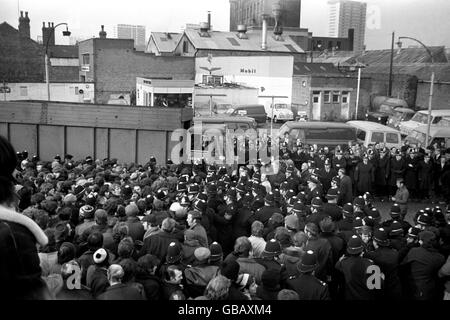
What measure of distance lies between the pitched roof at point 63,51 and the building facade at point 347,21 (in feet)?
111

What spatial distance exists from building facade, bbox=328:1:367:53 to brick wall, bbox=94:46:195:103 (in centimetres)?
2460

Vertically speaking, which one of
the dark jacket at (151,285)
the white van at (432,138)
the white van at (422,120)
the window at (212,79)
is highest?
the window at (212,79)

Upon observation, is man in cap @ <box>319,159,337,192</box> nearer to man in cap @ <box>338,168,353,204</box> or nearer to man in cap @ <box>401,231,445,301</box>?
man in cap @ <box>338,168,353,204</box>

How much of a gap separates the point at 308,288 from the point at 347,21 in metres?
77.5

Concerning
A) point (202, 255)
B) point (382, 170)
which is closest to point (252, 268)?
point (202, 255)

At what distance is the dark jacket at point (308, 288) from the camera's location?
5.05 m

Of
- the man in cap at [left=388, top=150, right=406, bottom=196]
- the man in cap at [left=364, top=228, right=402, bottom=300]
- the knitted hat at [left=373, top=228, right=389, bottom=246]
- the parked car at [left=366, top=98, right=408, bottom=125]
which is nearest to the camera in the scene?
the man in cap at [left=364, top=228, right=402, bottom=300]

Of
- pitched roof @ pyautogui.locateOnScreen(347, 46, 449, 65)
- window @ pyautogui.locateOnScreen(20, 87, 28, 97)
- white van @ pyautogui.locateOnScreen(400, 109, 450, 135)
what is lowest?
white van @ pyautogui.locateOnScreen(400, 109, 450, 135)

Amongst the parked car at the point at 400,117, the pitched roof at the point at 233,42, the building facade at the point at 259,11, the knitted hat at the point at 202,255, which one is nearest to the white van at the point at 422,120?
the parked car at the point at 400,117

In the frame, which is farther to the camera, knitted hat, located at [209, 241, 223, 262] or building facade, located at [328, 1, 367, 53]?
building facade, located at [328, 1, 367, 53]

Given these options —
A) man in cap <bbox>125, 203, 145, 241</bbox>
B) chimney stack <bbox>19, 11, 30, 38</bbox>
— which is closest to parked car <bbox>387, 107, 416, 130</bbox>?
man in cap <bbox>125, 203, 145, 241</bbox>

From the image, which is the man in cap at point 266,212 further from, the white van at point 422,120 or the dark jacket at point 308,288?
the white van at point 422,120

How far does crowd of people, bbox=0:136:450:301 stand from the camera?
4218mm
